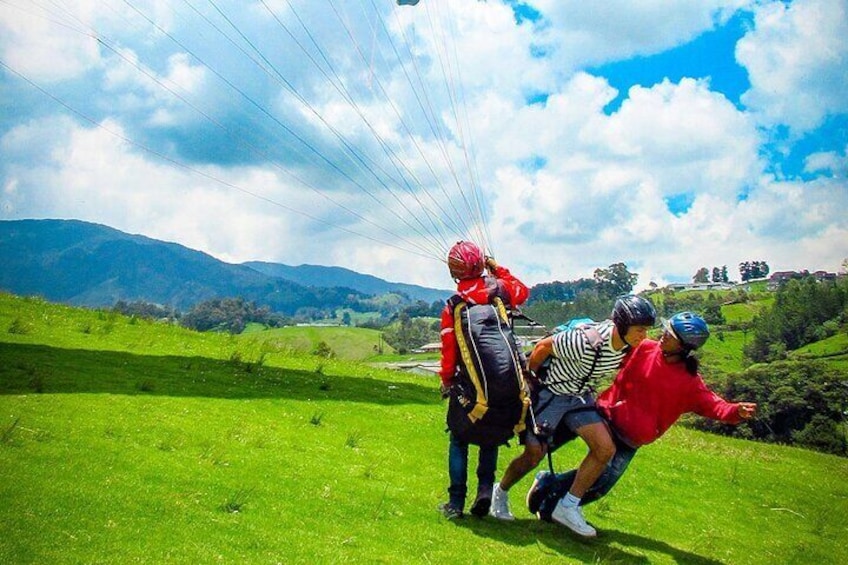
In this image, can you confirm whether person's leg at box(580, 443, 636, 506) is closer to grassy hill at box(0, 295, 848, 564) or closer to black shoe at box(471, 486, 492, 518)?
grassy hill at box(0, 295, 848, 564)

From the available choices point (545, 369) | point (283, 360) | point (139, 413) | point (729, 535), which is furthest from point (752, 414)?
point (283, 360)

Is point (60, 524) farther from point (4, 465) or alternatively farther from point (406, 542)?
point (406, 542)

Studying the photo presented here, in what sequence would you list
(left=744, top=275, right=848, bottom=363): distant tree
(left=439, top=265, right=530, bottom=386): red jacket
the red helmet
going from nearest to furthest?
(left=439, top=265, right=530, bottom=386): red jacket, the red helmet, (left=744, top=275, right=848, bottom=363): distant tree

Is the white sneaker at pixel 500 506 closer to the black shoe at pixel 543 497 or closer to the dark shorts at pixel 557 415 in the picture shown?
the black shoe at pixel 543 497

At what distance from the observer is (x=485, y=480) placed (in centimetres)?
641

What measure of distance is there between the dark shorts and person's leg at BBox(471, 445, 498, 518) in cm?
42

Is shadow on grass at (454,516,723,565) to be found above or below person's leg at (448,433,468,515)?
below

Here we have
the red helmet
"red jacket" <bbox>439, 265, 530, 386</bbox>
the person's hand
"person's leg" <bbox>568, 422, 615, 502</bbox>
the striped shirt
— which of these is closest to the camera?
the person's hand

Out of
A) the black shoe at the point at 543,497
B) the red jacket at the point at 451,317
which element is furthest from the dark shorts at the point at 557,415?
the red jacket at the point at 451,317

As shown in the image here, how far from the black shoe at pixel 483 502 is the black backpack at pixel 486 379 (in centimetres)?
64

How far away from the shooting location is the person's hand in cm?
549

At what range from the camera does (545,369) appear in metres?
6.25

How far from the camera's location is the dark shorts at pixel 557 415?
612cm

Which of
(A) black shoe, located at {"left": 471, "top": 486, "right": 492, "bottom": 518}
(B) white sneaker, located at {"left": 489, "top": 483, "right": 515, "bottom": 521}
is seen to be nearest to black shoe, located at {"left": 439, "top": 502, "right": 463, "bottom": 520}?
(A) black shoe, located at {"left": 471, "top": 486, "right": 492, "bottom": 518}
